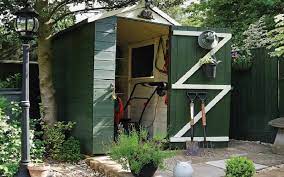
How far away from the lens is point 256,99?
7.22 metres

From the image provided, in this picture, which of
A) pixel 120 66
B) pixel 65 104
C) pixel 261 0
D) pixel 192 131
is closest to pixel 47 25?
pixel 65 104

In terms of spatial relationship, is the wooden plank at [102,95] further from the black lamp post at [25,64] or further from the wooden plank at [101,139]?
the black lamp post at [25,64]

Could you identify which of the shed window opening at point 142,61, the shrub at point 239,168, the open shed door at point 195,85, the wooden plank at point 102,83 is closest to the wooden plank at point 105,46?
the wooden plank at point 102,83

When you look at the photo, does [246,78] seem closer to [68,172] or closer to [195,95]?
[195,95]

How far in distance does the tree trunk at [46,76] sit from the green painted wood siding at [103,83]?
1.42 m

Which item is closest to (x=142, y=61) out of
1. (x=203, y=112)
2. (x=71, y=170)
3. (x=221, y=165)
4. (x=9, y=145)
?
(x=203, y=112)

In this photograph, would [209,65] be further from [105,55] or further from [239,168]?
[239,168]

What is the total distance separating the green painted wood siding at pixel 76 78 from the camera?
19.1 ft

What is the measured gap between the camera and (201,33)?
Answer: 6.40m

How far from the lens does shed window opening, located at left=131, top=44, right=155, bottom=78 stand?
7930 mm

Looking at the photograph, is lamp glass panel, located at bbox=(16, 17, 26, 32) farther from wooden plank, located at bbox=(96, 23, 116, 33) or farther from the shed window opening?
the shed window opening

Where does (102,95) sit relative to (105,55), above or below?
below

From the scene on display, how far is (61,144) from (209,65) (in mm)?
2809

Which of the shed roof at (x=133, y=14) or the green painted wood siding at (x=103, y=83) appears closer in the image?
the green painted wood siding at (x=103, y=83)
